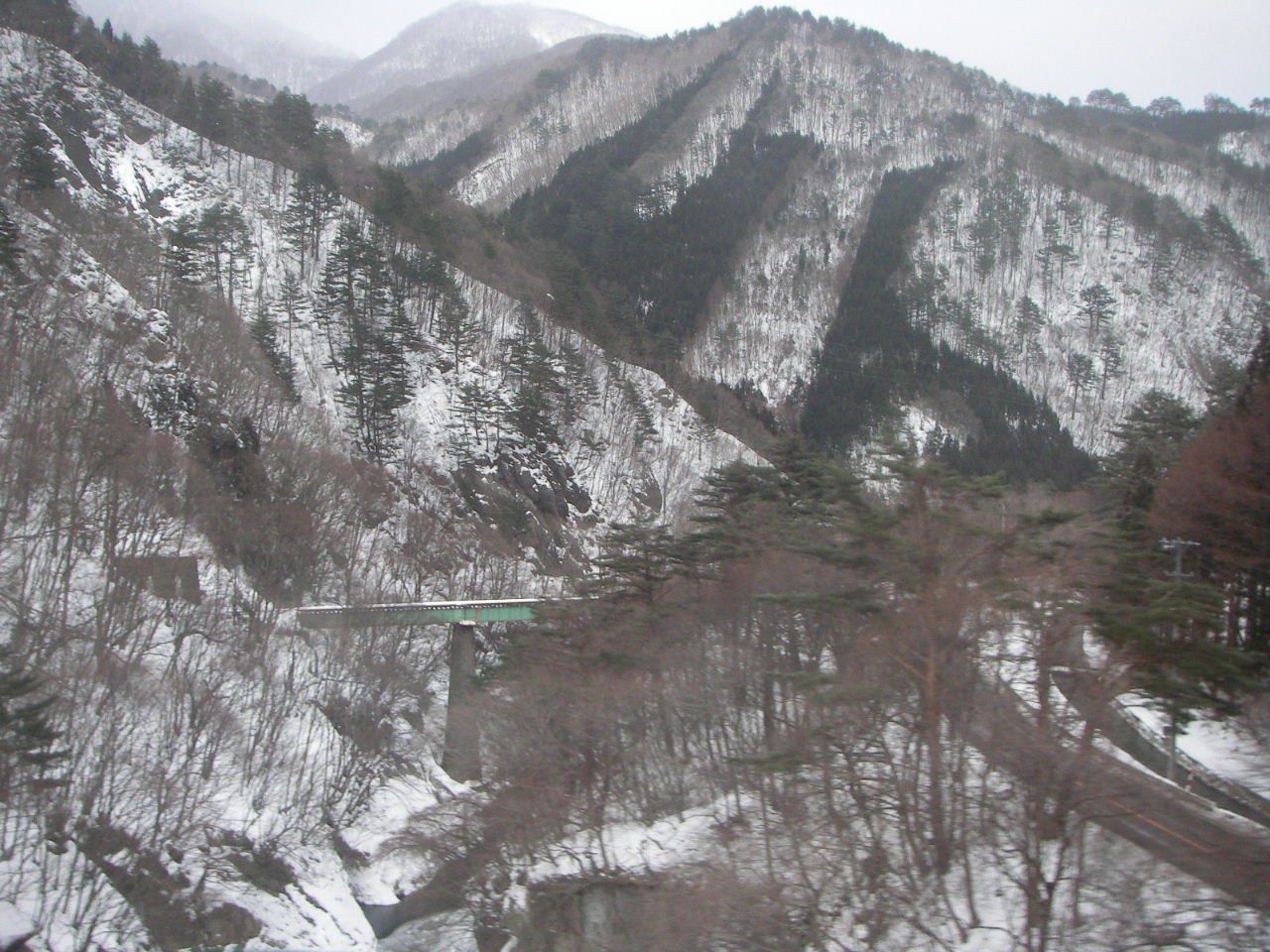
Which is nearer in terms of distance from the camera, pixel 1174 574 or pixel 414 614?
pixel 1174 574

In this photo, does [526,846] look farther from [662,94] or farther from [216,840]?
[662,94]

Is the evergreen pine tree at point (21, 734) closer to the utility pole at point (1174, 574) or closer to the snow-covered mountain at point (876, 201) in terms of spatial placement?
the utility pole at point (1174, 574)

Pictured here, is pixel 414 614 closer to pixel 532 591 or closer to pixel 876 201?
pixel 532 591

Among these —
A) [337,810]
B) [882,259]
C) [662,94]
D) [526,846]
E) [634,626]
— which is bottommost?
[337,810]

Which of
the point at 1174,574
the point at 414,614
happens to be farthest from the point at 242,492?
the point at 1174,574

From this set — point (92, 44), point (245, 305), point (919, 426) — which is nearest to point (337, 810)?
point (245, 305)

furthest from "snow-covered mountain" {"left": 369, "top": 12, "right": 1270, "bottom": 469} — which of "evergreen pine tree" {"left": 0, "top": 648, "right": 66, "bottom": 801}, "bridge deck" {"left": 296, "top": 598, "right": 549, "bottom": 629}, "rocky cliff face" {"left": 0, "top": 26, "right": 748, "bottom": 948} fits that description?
"evergreen pine tree" {"left": 0, "top": 648, "right": 66, "bottom": 801}

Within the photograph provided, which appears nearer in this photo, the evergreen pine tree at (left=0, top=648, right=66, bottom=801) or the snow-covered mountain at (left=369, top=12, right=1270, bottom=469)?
the evergreen pine tree at (left=0, top=648, right=66, bottom=801)

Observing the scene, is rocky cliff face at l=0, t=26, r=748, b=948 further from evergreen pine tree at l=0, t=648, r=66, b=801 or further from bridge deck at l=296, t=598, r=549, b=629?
bridge deck at l=296, t=598, r=549, b=629

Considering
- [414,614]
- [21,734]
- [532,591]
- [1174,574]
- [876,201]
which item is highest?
[876,201]

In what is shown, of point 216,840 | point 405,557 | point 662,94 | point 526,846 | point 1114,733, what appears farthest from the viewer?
point 662,94

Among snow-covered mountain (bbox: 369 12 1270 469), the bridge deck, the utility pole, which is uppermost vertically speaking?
snow-covered mountain (bbox: 369 12 1270 469)
